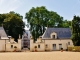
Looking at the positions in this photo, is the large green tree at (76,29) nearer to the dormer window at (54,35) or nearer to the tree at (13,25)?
the dormer window at (54,35)

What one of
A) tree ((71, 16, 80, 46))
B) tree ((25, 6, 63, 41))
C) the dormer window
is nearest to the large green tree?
tree ((71, 16, 80, 46))

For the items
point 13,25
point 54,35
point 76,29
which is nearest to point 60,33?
point 54,35

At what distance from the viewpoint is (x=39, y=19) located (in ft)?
183

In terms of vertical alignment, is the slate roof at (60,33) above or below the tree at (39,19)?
below

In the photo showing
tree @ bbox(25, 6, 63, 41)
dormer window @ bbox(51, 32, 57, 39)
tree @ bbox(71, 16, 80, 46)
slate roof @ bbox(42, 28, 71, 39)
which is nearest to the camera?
tree @ bbox(71, 16, 80, 46)

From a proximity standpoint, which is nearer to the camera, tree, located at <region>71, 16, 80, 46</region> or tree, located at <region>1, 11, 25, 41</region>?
tree, located at <region>71, 16, 80, 46</region>

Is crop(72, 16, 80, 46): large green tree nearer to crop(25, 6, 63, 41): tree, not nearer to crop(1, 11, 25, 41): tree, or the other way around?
crop(25, 6, 63, 41): tree

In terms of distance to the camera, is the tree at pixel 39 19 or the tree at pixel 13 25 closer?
the tree at pixel 13 25

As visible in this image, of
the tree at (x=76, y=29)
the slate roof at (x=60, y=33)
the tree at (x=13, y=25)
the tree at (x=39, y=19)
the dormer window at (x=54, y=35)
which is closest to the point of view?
the tree at (x=76, y=29)

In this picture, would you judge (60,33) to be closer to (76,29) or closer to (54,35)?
(54,35)

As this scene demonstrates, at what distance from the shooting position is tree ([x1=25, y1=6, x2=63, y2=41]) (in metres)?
55.4

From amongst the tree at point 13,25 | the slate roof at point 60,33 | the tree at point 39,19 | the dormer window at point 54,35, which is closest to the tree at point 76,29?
the slate roof at point 60,33

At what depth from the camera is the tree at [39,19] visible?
55.4 meters

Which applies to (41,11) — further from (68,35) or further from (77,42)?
(77,42)
